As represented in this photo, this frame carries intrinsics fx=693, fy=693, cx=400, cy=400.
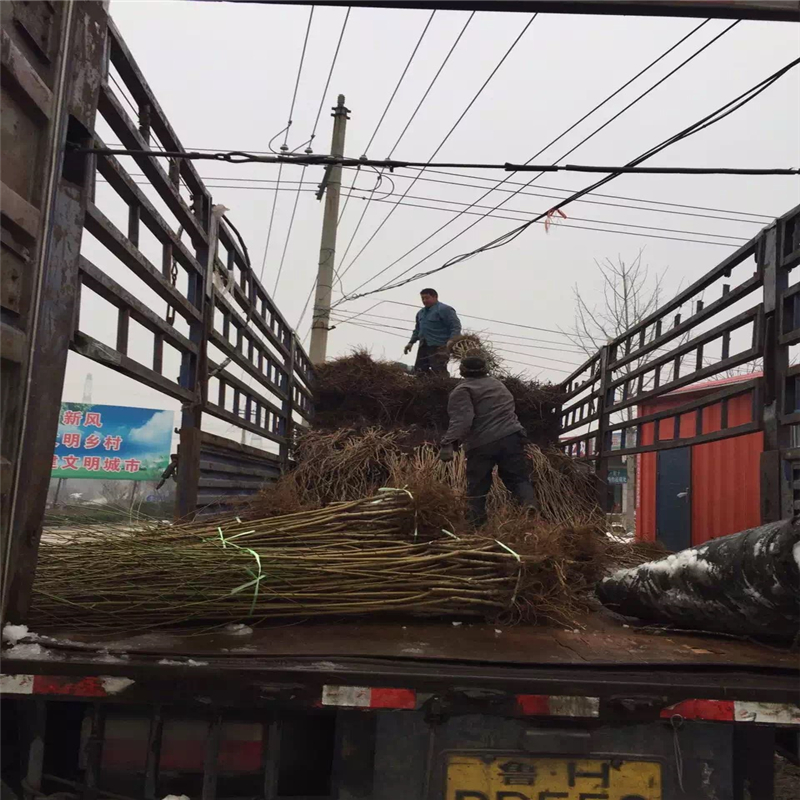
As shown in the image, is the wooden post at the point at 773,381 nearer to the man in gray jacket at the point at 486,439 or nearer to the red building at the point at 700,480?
the red building at the point at 700,480

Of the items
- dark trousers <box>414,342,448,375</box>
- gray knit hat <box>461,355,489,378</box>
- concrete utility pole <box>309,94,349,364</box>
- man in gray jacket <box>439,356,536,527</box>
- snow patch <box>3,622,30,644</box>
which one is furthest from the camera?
concrete utility pole <box>309,94,349,364</box>

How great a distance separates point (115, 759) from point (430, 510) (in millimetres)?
1324

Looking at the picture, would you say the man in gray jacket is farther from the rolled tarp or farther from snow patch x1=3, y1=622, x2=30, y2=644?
snow patch x1=3, y1=622, x2=30, y2=644

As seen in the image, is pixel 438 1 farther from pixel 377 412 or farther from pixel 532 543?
pixel 377 412

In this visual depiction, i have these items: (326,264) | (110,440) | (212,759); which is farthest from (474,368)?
(110,440)

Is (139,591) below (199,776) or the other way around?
the other way around

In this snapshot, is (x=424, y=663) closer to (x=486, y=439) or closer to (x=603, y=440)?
(x=486, y=439)

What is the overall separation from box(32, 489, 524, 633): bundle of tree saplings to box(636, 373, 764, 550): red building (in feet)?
5.66

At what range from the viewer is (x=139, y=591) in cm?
224

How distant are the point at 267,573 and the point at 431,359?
482cm

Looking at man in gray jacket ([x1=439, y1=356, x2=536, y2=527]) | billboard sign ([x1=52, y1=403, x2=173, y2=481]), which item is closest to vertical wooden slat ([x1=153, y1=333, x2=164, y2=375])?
man in gray jacket ([x1=439, y1=356, x2=536, y2=527])

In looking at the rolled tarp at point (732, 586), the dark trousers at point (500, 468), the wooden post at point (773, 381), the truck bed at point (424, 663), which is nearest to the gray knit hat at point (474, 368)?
the dark trousers at point (500, 468)

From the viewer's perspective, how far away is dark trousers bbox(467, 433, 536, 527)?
4.49m

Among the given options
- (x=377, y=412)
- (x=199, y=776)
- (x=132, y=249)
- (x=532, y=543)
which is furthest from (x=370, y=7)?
(x=377, y=412)
